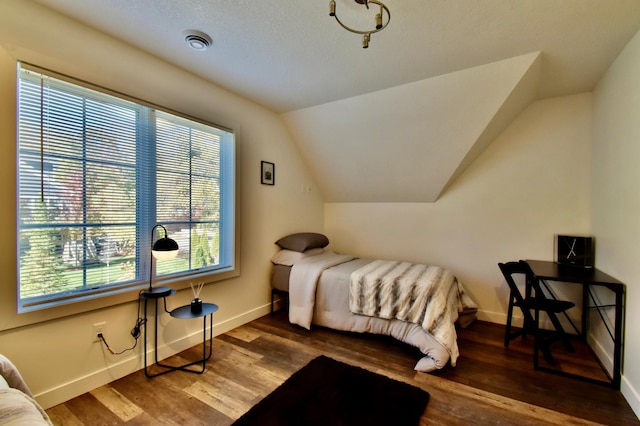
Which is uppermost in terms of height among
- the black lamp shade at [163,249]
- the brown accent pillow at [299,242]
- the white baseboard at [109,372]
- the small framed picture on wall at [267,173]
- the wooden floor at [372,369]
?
the small framed picture on wall at [267,173]

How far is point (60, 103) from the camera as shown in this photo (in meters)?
1.81

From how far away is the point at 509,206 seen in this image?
10.4 ft

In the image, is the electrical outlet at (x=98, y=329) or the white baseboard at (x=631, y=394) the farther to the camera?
the electrical outlet at (x=98, y=329)

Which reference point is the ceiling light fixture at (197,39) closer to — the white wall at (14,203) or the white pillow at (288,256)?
the white wall at (14,203)

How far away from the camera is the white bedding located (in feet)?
8.38

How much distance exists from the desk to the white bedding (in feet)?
3.96

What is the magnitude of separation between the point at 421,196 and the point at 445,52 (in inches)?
72.6

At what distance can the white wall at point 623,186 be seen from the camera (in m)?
1.85

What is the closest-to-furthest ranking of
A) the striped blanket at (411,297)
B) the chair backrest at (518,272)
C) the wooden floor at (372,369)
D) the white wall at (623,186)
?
the wooden floor at (372,369) → the white wall at (623,186) → the striped blanket at (411,297) → the chair backrest at (518,272)

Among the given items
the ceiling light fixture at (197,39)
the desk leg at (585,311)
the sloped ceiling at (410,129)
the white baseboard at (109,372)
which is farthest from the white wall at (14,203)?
the desk leg at (585,311)

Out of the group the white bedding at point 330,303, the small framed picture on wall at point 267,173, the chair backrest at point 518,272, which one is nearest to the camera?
the chair backrest at point 518,272

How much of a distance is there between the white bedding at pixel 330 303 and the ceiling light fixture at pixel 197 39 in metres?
2.23

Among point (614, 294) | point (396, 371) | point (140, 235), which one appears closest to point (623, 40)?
point (614, 294)

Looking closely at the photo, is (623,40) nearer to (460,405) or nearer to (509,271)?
(509,271)
